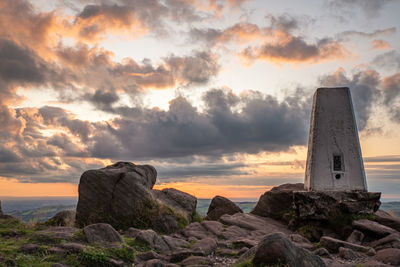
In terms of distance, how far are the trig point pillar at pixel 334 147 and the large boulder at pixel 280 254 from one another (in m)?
11.0

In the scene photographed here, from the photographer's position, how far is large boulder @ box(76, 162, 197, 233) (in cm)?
1510

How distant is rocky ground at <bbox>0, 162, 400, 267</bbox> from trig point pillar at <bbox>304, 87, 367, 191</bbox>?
1.00 m

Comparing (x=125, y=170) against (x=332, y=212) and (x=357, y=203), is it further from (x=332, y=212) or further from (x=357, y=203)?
(x=357, y=203)

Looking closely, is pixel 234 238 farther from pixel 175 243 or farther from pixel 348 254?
pixel 348 254

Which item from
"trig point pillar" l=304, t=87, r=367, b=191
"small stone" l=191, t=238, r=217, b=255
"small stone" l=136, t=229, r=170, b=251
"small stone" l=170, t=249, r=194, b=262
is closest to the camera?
"small stone" l=170, t=249, r=194, b=262

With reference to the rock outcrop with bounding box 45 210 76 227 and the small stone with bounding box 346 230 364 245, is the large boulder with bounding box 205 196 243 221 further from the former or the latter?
the rock outcrop with bounding box 45 210 76 227

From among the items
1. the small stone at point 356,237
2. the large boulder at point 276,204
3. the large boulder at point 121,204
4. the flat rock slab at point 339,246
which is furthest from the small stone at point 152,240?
the large boulder at point 276,204

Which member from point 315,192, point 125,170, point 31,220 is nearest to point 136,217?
point 125,170

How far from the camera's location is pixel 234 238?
14773 millimetres

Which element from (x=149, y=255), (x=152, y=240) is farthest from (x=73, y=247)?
(x=152, y=240)

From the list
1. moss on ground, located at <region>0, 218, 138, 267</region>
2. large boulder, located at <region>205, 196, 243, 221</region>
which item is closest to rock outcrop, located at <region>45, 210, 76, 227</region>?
moss on ground, located at <region>0, 218, 138, 267</region>

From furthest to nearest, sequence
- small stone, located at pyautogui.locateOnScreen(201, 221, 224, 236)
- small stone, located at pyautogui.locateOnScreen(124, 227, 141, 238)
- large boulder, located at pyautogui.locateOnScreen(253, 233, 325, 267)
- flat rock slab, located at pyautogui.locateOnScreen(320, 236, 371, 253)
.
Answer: small stone, located at pyautogui.locateOnScreen(201, 221, 224, 236)
flat rock slab, located at pyautogui.locateOnScreen(320, 236, 371, 253)
small stone, located at pyautogui.locateOnScreen(124, 227, 141, 238)
large boulder, located at pyautogui.locateOnScreen(253, 233, 325, 267)

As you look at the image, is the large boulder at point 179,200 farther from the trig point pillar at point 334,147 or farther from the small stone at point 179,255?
the trig point pillar at point 334,147

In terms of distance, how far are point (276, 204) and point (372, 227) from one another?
653cm
